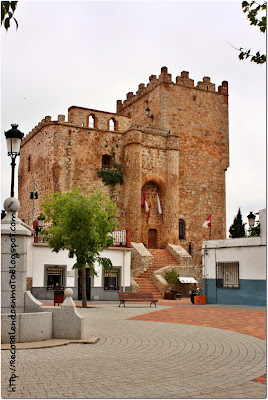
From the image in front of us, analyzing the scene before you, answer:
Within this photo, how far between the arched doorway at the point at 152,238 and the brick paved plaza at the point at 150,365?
22964 millimetres

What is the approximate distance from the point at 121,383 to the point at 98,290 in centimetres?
1983

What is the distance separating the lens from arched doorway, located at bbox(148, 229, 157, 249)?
36.6 metres

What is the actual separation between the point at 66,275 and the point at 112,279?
9.11 ft

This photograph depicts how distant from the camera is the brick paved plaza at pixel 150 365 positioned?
20.6 feet

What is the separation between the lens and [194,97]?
131 feet

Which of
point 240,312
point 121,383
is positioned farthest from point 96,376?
point 240,312

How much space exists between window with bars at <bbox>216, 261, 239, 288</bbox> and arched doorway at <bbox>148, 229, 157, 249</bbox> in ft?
42.0

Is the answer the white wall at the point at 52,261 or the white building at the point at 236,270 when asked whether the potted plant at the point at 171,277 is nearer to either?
the white wall at the point at 52,261

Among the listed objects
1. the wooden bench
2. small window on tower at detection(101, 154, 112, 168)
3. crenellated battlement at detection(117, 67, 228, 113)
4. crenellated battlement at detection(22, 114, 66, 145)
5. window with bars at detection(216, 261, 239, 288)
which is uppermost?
crenellated battlement at detection(117, 67, 228, 113)

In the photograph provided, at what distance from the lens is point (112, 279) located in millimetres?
26969

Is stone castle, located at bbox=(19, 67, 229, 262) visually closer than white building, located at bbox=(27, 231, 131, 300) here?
No

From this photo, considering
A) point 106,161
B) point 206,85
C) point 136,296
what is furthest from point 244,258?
point 206,85

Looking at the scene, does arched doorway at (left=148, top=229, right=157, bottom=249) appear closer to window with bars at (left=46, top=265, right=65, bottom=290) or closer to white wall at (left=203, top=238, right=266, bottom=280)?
window with bars at (left=46, top=265, right=65, bottom=290)

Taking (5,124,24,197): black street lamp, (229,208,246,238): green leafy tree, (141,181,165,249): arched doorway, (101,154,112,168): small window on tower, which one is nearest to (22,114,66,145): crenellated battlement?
(101,154,112,168): small window on tower
